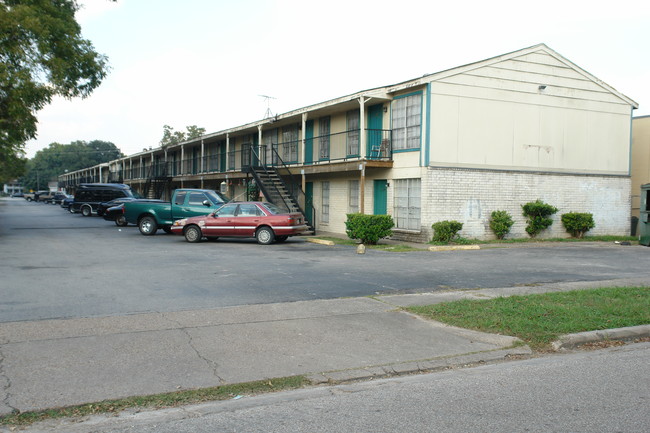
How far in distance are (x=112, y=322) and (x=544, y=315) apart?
19.5 feet

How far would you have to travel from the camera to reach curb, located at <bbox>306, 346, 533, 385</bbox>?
575cm

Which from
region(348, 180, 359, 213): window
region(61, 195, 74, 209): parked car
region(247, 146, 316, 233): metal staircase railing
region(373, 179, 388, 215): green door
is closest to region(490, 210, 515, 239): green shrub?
region(373, 179, 388, 215): green door

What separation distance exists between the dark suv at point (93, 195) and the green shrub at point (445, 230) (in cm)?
2440

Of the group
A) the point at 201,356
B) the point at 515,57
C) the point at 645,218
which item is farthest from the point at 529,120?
the point at 201,356

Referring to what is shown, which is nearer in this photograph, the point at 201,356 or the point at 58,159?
the point at 201,356

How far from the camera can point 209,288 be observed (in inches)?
408

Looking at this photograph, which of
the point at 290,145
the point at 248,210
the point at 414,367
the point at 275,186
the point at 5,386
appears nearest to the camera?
the point at 5,386

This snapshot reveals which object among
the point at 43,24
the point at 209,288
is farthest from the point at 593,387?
the point at 43,24

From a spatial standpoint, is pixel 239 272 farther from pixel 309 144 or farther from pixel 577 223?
pixel 309 144

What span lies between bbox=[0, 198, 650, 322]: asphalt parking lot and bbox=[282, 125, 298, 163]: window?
10.7 metres

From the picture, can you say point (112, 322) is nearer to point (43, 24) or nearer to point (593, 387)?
point (593, 387)

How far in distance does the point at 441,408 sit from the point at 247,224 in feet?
51.2

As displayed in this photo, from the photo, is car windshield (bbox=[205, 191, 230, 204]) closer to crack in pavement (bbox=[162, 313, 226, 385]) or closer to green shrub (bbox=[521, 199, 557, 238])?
green shrub (bbox=[521, 199, 557, 238])

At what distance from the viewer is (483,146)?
2120 cm
